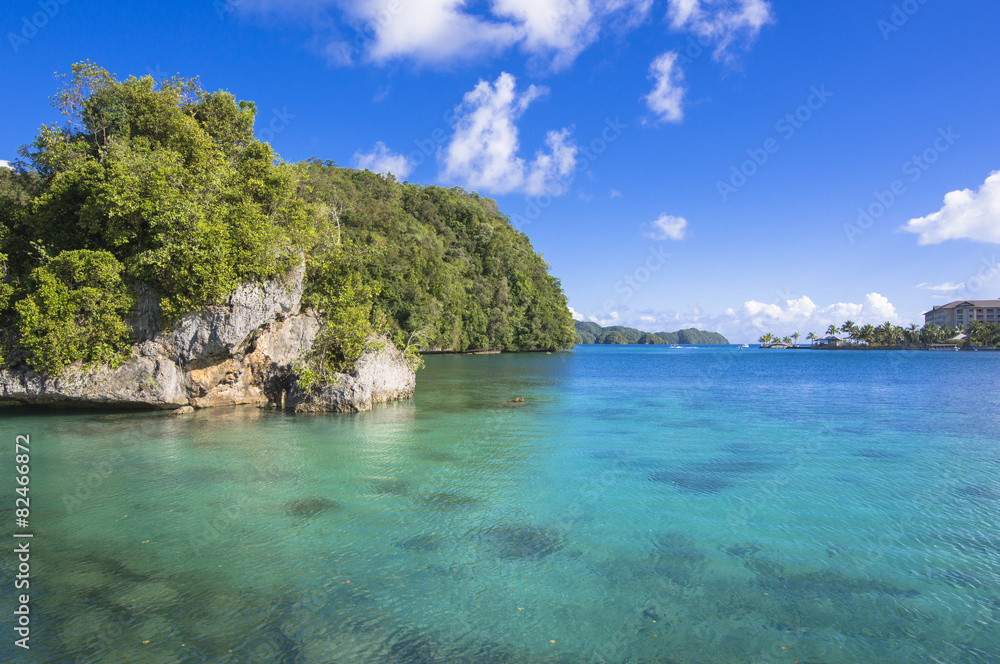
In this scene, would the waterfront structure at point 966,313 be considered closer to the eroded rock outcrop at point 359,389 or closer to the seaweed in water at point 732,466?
the seaweed in water at point 732,466

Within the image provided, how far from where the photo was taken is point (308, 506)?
1003cm

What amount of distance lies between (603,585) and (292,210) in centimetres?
2286

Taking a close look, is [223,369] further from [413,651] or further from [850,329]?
[850,329]

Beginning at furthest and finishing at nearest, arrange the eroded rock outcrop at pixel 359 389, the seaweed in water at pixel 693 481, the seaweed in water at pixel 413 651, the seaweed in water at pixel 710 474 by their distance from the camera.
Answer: the eroded rock outcrop at pixel 359 389 < the seaweed in water at pixel 710 474 < the seaweed in water at pixel 693 481 < the seaweed in water at pixel 413 651

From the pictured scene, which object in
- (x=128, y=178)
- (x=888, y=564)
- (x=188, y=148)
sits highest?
(x=188, y=148)

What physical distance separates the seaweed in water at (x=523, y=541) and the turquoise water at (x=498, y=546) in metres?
0.06

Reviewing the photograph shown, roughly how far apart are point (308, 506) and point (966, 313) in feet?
618

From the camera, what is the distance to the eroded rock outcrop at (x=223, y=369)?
18.3 meters

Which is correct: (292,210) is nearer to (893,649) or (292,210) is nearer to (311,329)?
(311,329)

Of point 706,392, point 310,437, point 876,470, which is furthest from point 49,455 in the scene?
point 706,392

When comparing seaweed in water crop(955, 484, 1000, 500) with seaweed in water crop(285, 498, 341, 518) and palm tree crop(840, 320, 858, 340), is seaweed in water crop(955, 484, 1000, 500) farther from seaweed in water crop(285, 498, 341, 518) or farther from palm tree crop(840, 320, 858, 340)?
palm tree crop(840, 320, 858, 340)

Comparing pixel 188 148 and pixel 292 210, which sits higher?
pixel 188 148

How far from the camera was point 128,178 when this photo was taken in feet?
61.5

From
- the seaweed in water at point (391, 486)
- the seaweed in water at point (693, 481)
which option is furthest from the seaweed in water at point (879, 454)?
the seaweed in water at point (391, 486)
